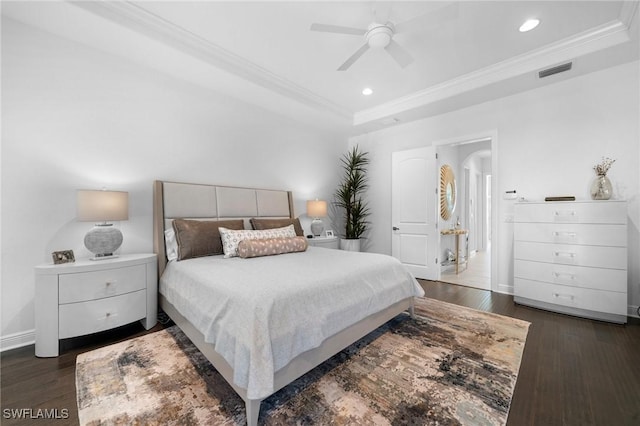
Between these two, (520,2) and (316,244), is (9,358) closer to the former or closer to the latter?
(316,244)

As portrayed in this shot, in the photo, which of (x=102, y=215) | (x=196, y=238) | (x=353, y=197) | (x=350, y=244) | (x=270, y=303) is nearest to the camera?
(x=270, y=303)

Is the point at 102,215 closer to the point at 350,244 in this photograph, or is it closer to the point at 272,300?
the point at 272,300

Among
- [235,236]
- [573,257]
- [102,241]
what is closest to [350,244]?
[235,236]

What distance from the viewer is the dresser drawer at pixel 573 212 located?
102 inches

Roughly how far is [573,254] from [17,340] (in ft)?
17.9

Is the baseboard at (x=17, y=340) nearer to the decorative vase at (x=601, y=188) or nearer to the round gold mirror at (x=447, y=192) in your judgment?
the decorative vase at (x=601, y=188)

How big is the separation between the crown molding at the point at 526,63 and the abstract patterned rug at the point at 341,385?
295 centimetres

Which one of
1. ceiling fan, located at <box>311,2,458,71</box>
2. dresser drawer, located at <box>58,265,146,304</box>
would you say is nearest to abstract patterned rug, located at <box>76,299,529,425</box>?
dresser drawer, located at <box>58,265,146,304</box>

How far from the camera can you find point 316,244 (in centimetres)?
419

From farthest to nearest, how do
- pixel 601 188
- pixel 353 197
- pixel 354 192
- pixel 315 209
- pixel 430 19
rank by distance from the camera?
pixel 353 197 < pixel 354 192 < pixel 315 209 < pixel 601 188 < pixel 430 19

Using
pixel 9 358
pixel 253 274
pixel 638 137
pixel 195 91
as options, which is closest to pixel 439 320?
pixel 253 274

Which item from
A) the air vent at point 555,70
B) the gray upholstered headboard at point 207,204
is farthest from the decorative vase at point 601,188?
the gray upholstered headboard at point 207,204

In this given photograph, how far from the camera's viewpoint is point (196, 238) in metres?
2.69

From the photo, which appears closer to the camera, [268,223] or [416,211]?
[268,223]
